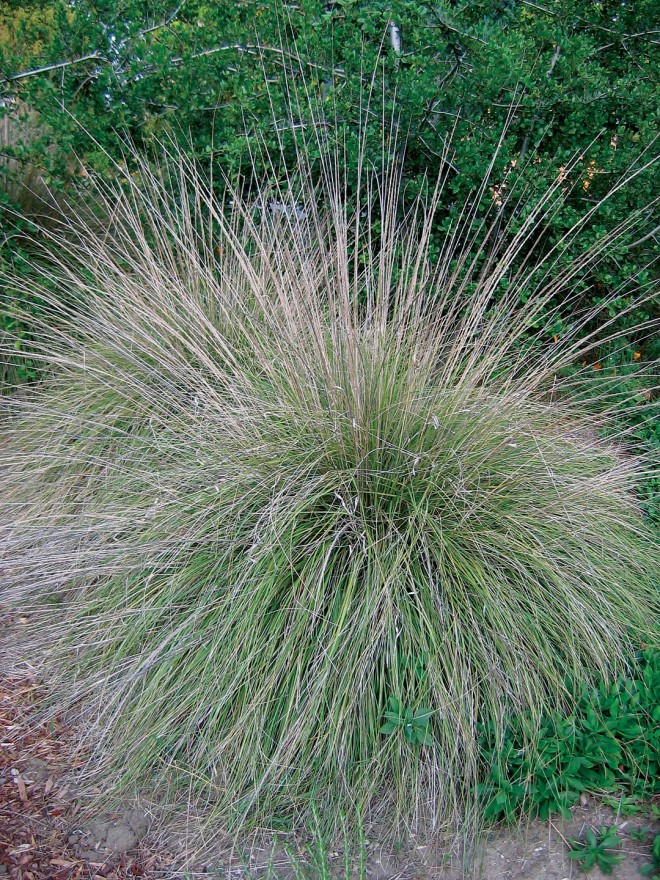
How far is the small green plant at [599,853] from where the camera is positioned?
2.16 metres

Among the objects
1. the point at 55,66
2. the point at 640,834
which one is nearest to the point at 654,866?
the point at 640,834

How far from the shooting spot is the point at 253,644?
2406mm

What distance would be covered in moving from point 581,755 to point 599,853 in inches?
11.3

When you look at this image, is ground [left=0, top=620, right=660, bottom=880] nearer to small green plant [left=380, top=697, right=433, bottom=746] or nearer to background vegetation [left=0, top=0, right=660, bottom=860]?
small green plant [left=380, top=697, right=433, bottom=746]

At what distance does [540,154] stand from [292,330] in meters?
2.31

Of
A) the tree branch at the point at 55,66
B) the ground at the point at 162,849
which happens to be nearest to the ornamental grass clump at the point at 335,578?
the ground at the point at 162,849

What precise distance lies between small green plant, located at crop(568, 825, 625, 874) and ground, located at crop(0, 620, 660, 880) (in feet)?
0.14

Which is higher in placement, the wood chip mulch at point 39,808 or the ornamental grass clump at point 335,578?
the ornamental grass clump at point 335,578

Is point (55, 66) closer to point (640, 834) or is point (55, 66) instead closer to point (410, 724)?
point (410, 724)

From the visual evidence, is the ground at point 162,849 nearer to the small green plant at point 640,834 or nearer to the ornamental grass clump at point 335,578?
the small green plant at point 640,834

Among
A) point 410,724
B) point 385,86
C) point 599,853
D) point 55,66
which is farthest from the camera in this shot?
point 55,66

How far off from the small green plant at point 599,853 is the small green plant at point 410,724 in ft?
1.72

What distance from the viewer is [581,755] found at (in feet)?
7.77

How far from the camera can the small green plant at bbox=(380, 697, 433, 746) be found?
2.27 m
